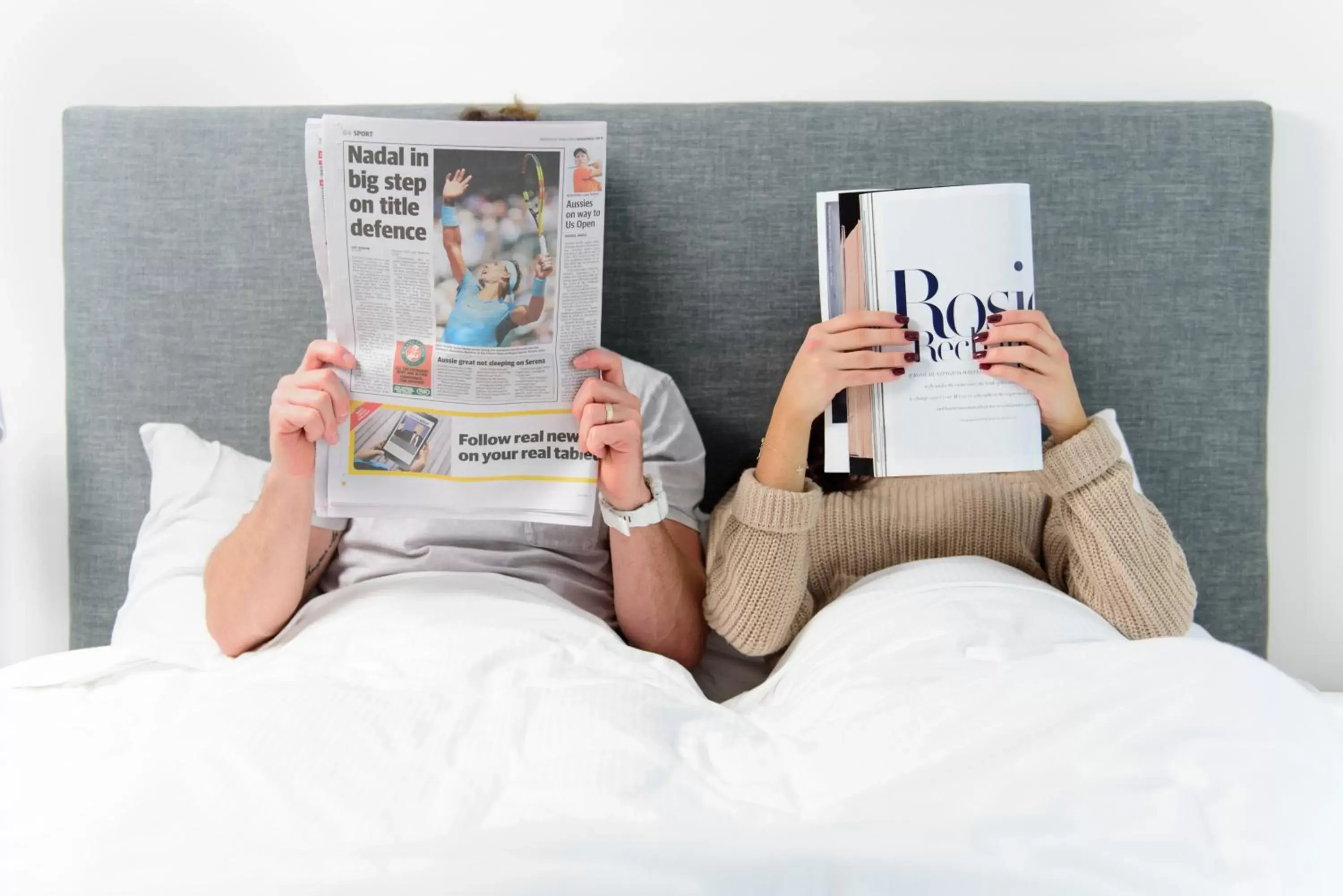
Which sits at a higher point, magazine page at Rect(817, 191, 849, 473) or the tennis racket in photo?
the tennis racket in photo

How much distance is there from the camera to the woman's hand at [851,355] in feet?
3.29

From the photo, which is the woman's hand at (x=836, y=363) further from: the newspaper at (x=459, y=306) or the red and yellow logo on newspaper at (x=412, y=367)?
the red and yellow logo on newspaper at (x=412, y=367)

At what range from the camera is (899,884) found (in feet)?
2.00

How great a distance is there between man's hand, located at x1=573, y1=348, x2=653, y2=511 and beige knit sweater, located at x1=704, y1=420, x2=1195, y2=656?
14 centimetres

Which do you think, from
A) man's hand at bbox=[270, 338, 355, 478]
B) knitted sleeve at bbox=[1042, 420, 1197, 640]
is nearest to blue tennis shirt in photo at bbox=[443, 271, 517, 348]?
man's hand at bbox=[270, 338, 355, 478]

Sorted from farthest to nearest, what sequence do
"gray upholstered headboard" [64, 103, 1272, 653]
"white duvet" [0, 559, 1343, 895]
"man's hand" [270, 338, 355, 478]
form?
"gray upholstered headboard" [64, 103, 1272, 653], "man's hand" [270, 338, 355, 478], "white duvet" [0, 559, 1343, 895]

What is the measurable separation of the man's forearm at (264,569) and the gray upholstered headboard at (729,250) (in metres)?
0.34

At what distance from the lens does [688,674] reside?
0.99m

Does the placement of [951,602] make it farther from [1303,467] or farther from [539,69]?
[539,69]

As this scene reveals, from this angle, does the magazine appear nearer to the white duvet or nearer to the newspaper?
the white duvet

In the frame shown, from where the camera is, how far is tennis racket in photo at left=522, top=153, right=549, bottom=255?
3.15 ft

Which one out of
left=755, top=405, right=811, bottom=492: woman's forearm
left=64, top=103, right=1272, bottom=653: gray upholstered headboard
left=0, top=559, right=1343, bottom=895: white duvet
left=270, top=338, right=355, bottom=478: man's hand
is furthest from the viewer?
left=64, top=103, right=1272, bottom=653: gray upholstered headboard

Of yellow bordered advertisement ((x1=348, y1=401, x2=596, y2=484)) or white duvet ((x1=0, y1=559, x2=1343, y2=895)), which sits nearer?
white duvet ((x1=0, y1=559, x2=1343, y2=895))

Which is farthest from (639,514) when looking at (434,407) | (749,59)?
(749,59)
